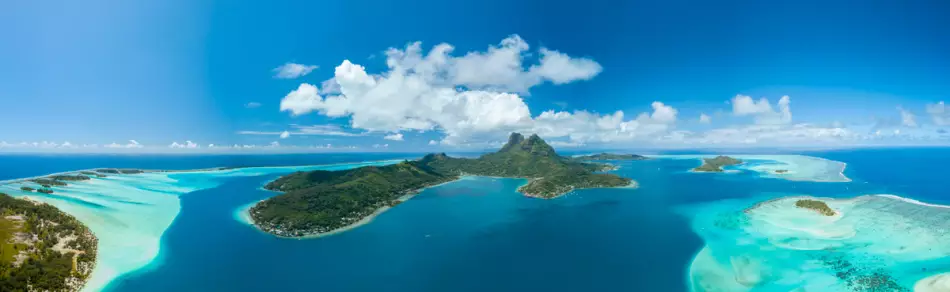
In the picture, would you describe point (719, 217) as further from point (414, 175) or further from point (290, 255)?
point (414, 175)

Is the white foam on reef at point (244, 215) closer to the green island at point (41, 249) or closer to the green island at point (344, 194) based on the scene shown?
the green island at point (344, 194)

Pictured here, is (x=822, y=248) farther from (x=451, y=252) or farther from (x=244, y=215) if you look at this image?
(x=244, y=215)

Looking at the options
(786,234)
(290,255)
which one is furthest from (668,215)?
(290,255)

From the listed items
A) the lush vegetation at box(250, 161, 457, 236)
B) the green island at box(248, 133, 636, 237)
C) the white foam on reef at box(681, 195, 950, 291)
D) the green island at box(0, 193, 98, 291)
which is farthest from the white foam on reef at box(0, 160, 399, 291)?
the white foam on reef at box(681, 195, 950, 291)

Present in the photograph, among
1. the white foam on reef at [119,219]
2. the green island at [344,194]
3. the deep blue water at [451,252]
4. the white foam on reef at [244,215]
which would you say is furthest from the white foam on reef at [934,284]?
the white foam on reef at [244,215]

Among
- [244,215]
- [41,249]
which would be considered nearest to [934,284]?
[41,249]

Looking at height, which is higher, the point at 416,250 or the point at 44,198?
the point at 44,198
